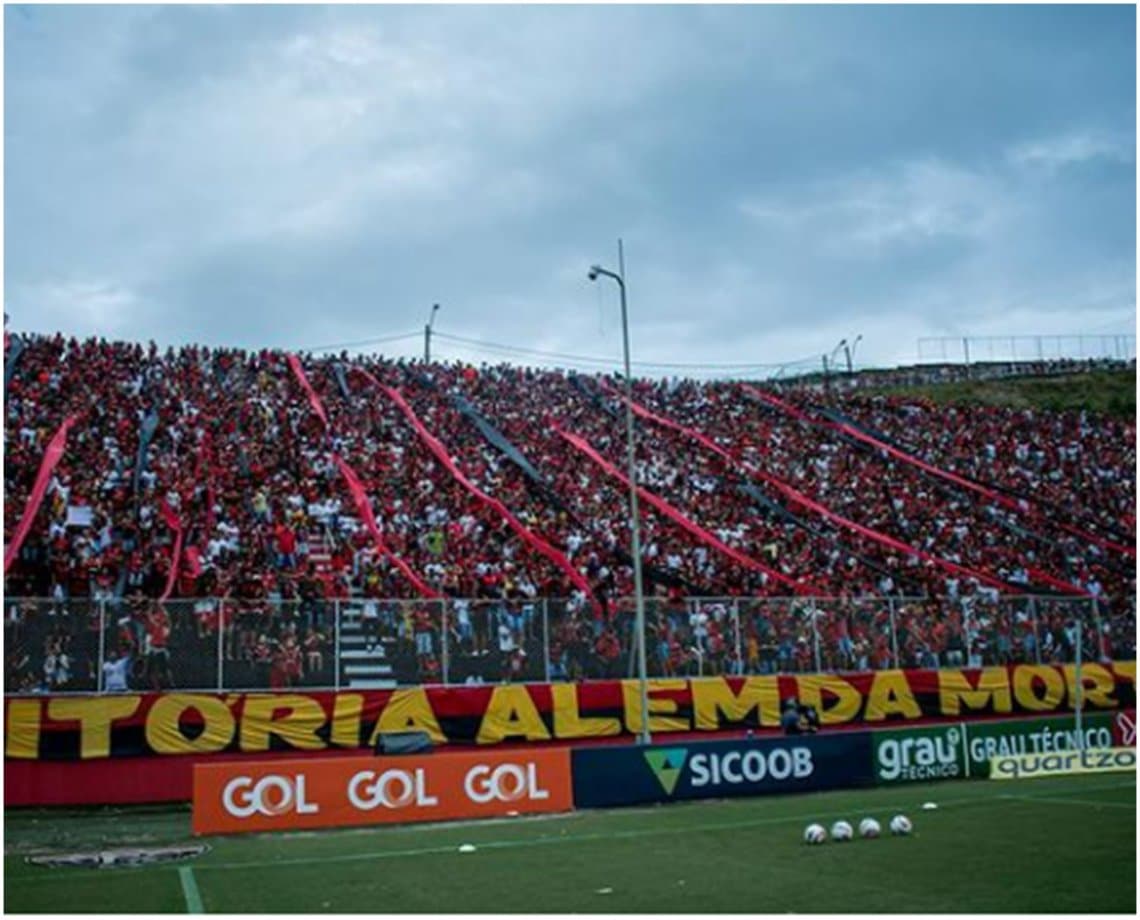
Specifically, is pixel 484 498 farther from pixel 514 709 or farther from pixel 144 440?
pixel 514 709

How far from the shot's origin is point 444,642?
2450 centimetres

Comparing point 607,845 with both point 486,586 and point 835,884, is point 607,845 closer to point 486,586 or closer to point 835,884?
point 835,884

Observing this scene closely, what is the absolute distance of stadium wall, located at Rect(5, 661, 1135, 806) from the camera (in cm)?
2189

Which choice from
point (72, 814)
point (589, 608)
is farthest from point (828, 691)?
point (72, 814)

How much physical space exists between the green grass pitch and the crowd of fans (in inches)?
245

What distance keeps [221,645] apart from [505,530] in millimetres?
11144

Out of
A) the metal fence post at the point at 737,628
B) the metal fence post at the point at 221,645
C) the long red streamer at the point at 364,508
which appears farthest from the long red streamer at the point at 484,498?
the metal fence post at the point at 221,645

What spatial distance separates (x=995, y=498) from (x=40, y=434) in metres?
31.5

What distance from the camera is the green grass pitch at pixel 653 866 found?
1066 cm

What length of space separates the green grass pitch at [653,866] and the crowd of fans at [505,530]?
6.21 m

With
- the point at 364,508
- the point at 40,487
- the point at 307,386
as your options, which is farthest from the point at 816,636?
the point at 307,386

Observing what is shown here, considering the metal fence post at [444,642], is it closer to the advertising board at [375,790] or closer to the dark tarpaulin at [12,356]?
the advertising board at [375,790]

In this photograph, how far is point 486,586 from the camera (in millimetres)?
28891

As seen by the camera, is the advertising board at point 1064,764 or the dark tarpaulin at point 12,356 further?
the dark tarpaulin at point 12,356
